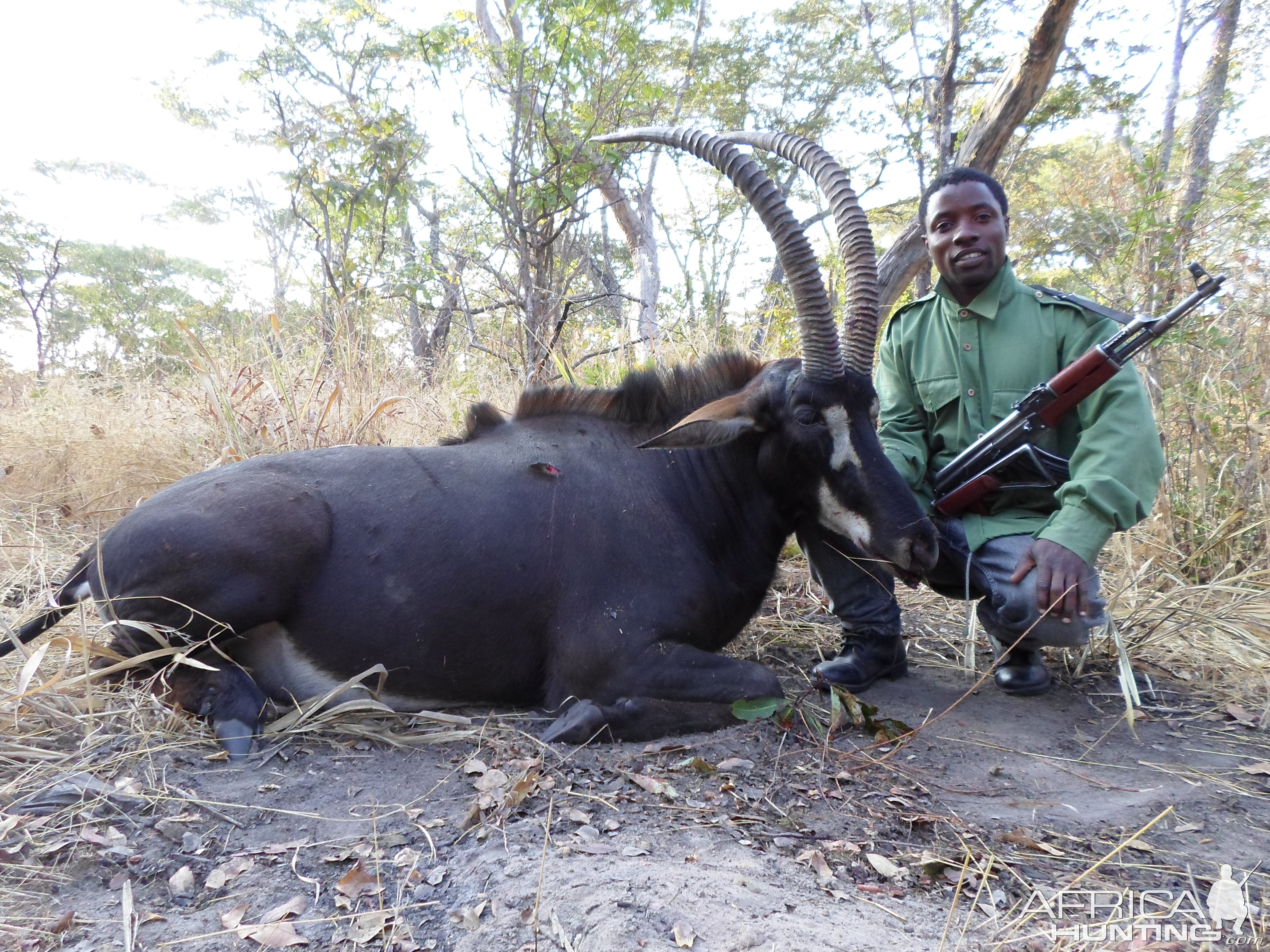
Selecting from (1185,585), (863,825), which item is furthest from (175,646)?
(1185,585)

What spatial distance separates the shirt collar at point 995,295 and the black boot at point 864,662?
5.86 ft

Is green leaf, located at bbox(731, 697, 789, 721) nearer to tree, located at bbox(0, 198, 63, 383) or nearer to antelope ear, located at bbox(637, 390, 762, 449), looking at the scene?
antelope ear, located at bbox(637, 390, 762, 449)

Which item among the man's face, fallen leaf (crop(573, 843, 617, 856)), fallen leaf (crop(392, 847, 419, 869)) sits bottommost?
fallen leaf (crop(573, 843, 617, 856))

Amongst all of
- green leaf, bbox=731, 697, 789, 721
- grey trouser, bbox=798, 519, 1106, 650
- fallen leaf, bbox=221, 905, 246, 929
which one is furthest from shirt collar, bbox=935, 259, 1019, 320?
fallen leaf, bbox=221, 905, 246, 929

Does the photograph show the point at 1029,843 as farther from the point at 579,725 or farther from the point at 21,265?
the point at 21,265

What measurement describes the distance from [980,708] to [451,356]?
7.49 metres

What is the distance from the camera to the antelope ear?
3.50 meters

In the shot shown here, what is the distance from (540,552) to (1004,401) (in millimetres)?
2544

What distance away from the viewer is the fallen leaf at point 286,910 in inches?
76.6

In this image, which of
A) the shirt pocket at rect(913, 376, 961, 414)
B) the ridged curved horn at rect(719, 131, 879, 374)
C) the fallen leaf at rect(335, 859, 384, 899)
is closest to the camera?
the fallen leaf at rect(335, 859, 384, 899)

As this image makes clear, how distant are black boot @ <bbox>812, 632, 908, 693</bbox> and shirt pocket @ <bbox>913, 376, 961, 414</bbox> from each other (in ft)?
4.23

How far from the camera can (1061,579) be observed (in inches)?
130

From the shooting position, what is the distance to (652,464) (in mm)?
3777

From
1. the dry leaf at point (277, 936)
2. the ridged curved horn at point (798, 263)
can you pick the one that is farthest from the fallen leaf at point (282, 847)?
the ridged curved horn at point (798, 263)
